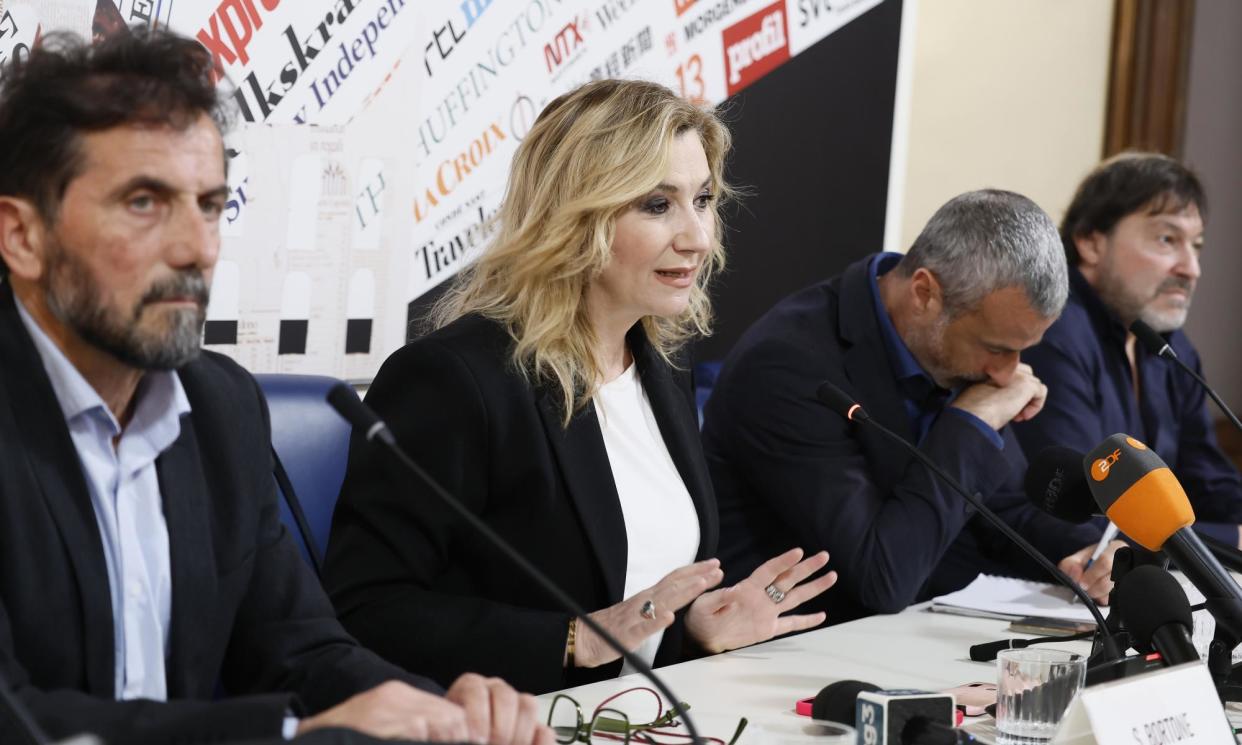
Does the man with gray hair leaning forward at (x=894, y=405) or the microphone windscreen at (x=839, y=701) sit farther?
the man with gray hair leaning forward at (x=894, y=405)

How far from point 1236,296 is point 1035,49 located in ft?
4.45

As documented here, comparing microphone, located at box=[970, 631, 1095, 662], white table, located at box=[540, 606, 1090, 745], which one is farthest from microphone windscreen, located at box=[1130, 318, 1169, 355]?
microphone, located at box=[970, 631, 1095, 662]

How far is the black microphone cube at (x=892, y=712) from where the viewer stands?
1.39 m

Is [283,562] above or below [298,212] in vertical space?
below

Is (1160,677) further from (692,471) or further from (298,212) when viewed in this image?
(298,212)

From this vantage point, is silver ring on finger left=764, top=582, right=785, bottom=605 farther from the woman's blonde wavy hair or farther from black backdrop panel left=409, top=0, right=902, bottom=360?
black backdrop panel left=409, top=0, right=902, bottom=360

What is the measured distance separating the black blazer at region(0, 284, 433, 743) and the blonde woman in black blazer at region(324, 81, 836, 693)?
0.32m

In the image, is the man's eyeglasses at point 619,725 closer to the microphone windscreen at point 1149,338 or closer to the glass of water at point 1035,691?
the glass of water at point 1035,691

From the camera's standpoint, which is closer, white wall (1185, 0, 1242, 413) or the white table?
the white table

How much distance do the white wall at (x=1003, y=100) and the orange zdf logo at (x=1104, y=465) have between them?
2.30m

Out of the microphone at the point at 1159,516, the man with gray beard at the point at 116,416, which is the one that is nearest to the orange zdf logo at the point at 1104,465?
the microphone at the point at 1159,516

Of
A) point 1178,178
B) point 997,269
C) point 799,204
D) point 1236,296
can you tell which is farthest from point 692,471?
point 1236,296

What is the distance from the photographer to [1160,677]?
1.34 meters

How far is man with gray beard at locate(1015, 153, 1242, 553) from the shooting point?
3.27m
